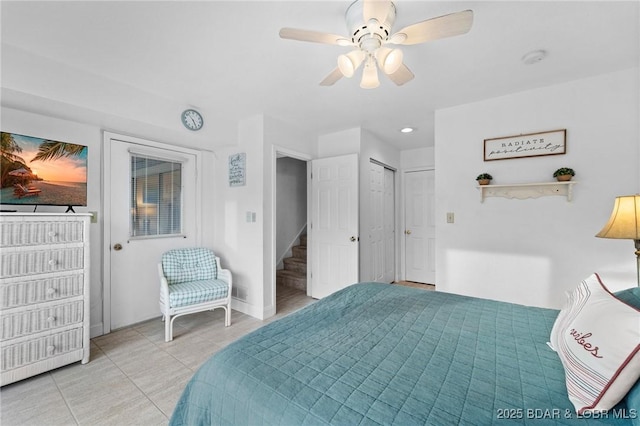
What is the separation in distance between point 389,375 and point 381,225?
3.40 m

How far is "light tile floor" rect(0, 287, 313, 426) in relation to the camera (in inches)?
65.9

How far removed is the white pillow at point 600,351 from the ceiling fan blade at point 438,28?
1322 millimetres

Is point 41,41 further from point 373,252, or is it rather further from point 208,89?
point 373,252

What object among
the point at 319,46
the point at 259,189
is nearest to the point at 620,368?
the point at 319,46

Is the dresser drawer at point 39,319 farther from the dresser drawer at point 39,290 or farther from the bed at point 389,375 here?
the bed at point 389,375

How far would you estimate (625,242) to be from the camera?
7.22 ft

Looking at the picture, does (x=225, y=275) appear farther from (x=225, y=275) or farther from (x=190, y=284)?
(x=190, y=284)

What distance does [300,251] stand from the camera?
5066 mm

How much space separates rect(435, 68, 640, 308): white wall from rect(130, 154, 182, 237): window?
3179mm

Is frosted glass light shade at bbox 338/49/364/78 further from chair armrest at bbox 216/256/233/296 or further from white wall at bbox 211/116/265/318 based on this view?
chair armrest at bbox 216/256/233/296

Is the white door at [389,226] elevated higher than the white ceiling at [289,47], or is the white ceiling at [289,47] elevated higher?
the white ceiling at [289,47]

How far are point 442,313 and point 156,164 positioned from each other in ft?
11.0

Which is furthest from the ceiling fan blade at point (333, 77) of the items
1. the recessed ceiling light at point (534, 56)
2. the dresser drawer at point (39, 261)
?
the dresser drawer at point (39, 261)

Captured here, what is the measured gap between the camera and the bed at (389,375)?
0.79 meters
